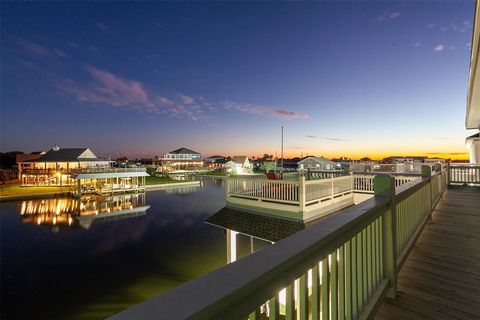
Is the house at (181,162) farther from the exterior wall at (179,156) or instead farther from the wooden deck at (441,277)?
the wooden deck at (441,277)

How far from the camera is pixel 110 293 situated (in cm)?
964

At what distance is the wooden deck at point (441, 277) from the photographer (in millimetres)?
2363

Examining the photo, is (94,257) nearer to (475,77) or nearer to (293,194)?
(293,194)

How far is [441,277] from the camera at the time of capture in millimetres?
3010

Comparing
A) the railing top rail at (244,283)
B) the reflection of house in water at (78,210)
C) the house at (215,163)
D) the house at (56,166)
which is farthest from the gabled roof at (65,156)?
the railing top rail at (244,283)

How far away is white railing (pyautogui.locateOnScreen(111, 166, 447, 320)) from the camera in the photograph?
A: 65cm

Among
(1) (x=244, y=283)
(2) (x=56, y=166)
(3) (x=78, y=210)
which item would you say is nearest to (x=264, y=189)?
A: (1) (x=244, y=283)

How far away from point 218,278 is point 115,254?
15.1 meters

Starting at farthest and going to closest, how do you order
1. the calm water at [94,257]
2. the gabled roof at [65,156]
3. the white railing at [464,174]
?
the gabled roof at [65,156], the white railing at [464,174], the calm water at [94,257]

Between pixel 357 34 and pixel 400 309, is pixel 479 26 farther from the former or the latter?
pixel 357 34

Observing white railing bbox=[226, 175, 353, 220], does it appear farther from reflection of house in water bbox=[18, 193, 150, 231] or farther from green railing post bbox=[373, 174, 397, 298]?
reflection of house in water bbox=[18, 193, 150, 231]

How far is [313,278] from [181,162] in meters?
62.6

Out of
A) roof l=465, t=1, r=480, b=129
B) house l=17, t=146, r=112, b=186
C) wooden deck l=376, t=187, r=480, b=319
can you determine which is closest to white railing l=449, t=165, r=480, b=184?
roof l=465, t=1, r=480, b=129

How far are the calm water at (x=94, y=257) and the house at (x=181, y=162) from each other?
37.2 m
